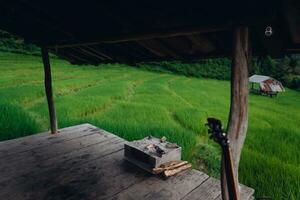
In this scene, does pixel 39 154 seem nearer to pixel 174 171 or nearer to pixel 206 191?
pixel 174 171

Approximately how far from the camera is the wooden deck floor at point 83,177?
285 cm

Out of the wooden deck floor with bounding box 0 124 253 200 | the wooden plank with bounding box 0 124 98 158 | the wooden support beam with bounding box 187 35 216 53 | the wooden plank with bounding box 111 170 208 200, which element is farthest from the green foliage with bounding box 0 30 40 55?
the wooden support beam with bounding box 187 35 216 53

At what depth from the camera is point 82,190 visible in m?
2.93

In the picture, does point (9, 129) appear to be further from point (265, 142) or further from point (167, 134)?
point (265, 142)

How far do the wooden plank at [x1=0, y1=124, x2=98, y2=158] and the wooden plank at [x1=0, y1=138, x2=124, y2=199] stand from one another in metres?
0.66

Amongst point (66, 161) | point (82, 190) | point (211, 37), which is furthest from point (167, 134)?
point (211, 37)

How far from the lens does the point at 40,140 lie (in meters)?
4.47

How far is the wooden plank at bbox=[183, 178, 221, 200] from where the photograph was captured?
2.80 metres

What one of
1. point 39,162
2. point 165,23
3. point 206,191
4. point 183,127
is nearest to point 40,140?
point 39,162

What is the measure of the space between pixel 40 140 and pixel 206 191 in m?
2.97

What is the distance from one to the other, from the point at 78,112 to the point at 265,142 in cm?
515

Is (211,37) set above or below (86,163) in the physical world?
above

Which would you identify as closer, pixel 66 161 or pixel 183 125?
pixel 66 161

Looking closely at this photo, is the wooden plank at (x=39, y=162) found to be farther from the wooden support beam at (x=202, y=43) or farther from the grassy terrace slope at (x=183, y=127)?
the wooden support beam at (x=202, y=43)
